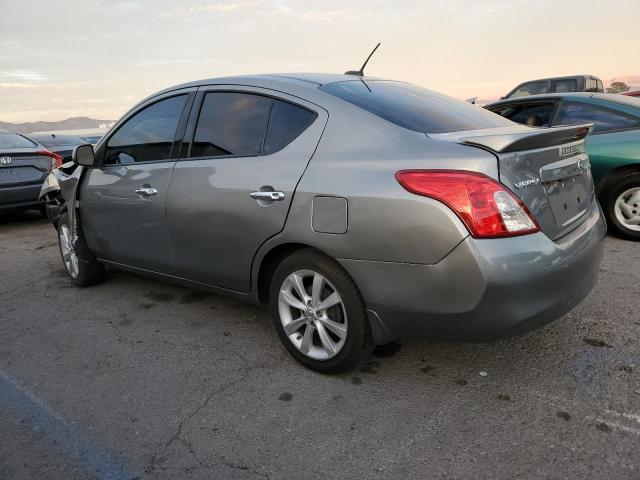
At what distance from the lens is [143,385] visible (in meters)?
2.88

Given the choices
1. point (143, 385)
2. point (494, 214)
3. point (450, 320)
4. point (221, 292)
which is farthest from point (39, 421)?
point (494, 214)

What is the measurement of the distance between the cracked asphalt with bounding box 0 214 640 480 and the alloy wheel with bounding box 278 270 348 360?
179 mm

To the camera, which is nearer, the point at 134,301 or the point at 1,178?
the point at 134,301

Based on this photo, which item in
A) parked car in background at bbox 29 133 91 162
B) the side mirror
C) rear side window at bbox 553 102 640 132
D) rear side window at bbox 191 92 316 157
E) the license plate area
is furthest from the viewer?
parked car in background at bbox 29 133 91 162

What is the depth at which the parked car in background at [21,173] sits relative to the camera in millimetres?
7375

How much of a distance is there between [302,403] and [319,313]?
18.2 inches

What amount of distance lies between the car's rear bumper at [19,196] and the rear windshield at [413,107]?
603cm

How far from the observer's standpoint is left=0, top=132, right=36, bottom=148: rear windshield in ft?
26.0

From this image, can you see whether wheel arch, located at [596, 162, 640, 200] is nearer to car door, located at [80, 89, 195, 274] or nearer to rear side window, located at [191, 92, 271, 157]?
rear side window, located at [191, 92, 271, 157]

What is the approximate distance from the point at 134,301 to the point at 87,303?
395mm

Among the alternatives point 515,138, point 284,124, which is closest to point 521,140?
point 515,138

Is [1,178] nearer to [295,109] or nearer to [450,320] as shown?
[295,109]

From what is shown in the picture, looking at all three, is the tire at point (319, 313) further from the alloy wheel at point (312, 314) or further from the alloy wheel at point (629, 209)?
the alloy wheel at point (629, 209)

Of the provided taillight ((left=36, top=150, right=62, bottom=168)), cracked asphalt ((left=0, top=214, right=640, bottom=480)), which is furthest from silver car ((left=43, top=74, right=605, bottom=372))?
taillight ((left=36, top=150, right=62, bottom=168))
